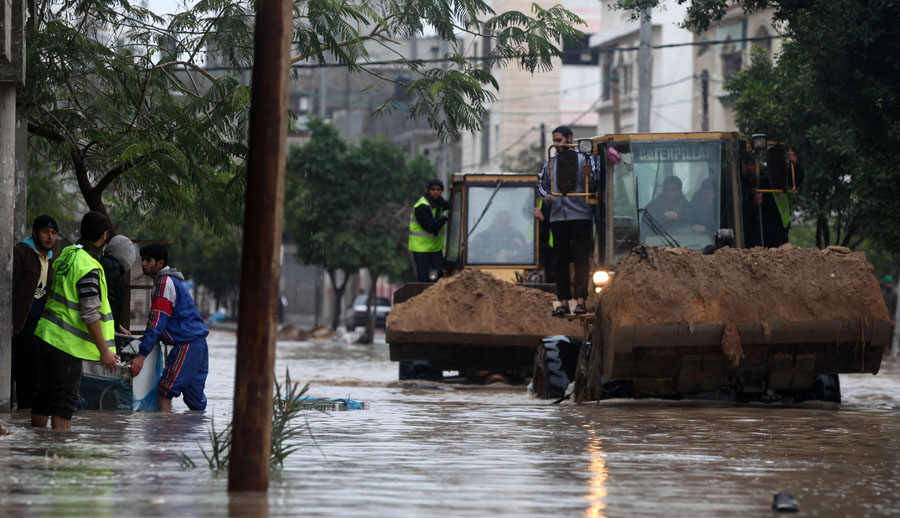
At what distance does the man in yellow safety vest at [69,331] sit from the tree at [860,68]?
9.48 meters

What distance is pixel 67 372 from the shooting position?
12016 mm

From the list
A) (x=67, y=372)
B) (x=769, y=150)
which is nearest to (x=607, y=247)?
(x=769, y=150)

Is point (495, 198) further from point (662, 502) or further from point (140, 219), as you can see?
point (662, 502)

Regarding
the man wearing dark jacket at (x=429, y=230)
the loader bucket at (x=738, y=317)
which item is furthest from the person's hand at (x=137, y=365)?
the man wearing dark jacket at (x=429, y=230)

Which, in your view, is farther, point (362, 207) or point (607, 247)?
point (362, 207)

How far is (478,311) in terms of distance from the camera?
20.0 m

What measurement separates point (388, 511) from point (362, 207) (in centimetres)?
4584

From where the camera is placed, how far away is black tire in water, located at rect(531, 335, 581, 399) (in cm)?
1700

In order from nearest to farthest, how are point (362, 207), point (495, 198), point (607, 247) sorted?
point (607, 247) < point (495, 198) < point (362, 207)

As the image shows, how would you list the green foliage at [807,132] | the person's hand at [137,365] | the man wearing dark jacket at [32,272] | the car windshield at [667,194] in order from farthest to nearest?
the green foliage at [807,132]
the car windshield at [667,194]
the man wearing dark jacket at [32,272]
the person's hand at [137,365]

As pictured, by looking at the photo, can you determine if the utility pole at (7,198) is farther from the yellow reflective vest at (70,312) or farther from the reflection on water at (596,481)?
the reflection on water at (596,481)

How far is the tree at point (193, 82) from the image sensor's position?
1528cm

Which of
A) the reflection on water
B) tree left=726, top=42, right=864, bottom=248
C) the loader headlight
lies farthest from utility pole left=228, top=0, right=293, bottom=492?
tree left=726, top=42, right=864, bottom=248

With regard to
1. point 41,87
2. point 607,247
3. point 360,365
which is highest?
point 41,87
